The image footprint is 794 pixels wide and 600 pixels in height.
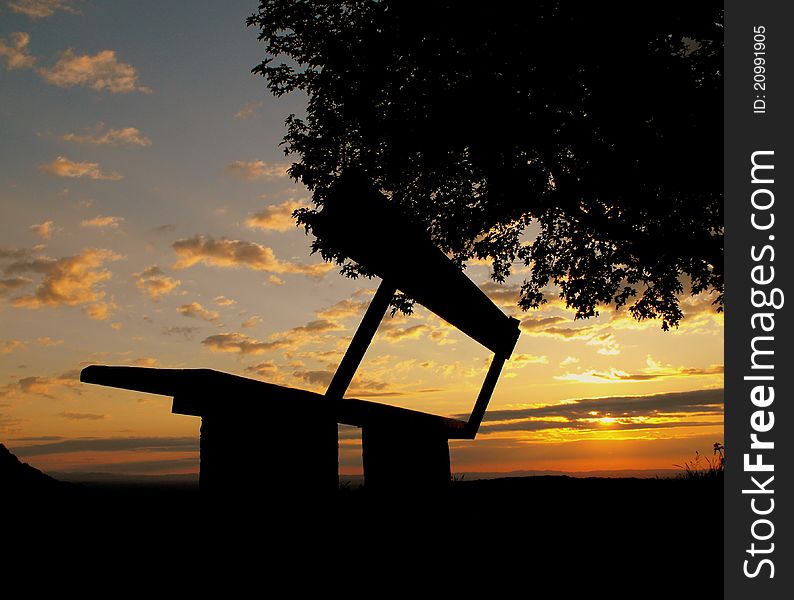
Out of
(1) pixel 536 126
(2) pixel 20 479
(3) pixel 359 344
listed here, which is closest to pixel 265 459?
(3) pixel 359 344

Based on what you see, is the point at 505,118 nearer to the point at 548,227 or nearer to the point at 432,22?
the point at 432,22

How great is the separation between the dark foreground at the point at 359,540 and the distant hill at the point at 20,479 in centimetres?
5

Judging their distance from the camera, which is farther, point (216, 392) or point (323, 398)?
point (323, 398)

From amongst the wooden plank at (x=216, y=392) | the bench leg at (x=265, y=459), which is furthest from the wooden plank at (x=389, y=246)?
the bench leg at (x=265, y=459)

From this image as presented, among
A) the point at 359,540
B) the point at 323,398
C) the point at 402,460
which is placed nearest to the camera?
the point at 323,398

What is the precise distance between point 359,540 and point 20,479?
1.97 m

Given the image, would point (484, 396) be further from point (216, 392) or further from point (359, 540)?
point (216, 392)

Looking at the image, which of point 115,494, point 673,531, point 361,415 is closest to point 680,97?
point 673,531

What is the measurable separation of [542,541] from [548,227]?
9508 millimetres

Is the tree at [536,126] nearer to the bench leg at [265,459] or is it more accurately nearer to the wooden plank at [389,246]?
the wooden plank at [389,246]

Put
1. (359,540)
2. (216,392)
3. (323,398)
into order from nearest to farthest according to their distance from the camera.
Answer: (216,392), (323,398), (359,540)

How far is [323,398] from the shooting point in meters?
3.44

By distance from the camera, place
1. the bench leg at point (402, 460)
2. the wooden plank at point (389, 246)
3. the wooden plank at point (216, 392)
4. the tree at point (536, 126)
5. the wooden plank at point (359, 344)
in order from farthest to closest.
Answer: the tree at point (536, 126) → the bench leg at point (402, 460) → the wooden plank at point (359, 344) → the wooden plank at point (389, 246) → the wooden plank at point (216, 392)

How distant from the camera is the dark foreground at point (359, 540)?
315 cm
